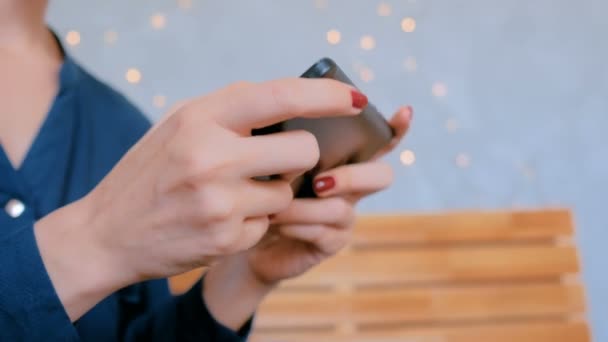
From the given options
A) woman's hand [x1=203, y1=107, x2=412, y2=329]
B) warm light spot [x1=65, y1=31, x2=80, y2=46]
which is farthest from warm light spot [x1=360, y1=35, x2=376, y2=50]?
woman's hand [x1=203, y1=107, x2=412, y2=329]

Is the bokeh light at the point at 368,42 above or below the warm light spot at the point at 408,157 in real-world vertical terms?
above

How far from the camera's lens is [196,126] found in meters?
0.29

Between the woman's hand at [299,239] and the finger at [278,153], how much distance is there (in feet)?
0.35

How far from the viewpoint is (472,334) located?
3.43ft

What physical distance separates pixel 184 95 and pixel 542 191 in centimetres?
75

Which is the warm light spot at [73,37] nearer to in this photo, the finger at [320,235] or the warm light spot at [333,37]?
the warm light spot at [333,37]

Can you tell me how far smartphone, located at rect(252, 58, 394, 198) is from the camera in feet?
1.18

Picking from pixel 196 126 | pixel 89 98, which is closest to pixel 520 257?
pixel 89 98

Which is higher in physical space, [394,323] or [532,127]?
[532,127]

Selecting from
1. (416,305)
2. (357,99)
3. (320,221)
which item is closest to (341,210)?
(320,221)

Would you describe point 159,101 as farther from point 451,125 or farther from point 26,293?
point 26,293

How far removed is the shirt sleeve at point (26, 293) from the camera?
32 cm

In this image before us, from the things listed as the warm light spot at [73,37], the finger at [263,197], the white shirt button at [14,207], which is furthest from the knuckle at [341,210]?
the warm light spot at [73,37]

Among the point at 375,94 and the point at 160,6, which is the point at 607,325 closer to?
the point at 375,94
